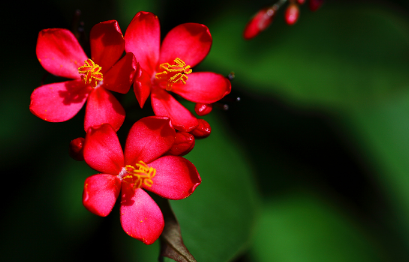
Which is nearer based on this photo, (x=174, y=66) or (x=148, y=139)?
(x=148, y=139)

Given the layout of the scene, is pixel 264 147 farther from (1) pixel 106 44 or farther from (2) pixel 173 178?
(1) pixel 106 44

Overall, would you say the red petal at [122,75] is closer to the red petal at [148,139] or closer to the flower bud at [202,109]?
the red petal at [148,139]

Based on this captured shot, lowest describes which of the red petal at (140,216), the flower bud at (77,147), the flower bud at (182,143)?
the red petal at (140,216)

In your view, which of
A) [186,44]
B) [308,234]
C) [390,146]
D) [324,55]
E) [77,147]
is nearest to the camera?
[77,147]

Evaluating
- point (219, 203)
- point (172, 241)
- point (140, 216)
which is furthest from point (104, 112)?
point (219, 203)

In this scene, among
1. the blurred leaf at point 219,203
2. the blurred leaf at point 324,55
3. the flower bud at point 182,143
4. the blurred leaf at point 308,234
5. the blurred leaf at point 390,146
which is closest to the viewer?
the flower bud at point 182,143

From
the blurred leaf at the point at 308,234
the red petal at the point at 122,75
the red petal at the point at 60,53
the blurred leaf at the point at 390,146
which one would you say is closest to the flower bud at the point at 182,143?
the red petal at the point at 122,75

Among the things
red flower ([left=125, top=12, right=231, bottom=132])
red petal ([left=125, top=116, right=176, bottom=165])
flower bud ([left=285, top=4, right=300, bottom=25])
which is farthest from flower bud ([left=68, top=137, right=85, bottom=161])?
flower bud ([left=285, top=4, right=300, bottom=25])
